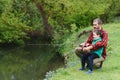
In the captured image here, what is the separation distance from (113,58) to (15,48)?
1700 cm

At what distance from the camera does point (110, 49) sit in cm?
1875

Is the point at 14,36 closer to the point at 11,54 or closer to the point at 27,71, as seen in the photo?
the point at 11,54

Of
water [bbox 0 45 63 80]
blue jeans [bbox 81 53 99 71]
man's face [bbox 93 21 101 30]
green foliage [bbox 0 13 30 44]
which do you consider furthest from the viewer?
green foliage [bbox 0 13 30 44]

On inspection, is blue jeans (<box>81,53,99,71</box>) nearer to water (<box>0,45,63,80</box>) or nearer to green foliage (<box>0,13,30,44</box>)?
water (<box>0,45,63,80</box>)

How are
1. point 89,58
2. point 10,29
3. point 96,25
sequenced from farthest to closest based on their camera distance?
point 10,29, point 89,58, point 96,25

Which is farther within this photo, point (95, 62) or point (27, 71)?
point (27, 71)

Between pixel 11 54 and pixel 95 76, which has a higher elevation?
pixel 95 76

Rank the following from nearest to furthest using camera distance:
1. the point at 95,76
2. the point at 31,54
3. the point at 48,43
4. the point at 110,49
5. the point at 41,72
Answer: the point at 95,76 < the point at 110,49 < the point at 41,72 < the point at 31,54 < the point at 48,43

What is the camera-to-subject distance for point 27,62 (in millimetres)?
25328

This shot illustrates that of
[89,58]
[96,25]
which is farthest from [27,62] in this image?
[96,25]

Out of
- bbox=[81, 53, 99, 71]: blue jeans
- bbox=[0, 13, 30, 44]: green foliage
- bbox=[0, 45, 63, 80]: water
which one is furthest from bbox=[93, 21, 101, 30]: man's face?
bbox=[0, 13, 30, 44]: green foliage

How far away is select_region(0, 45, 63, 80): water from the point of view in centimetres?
2092

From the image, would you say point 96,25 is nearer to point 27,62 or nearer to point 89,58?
point 89,58

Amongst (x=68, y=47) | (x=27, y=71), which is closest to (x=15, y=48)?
(x=68, y=47)
